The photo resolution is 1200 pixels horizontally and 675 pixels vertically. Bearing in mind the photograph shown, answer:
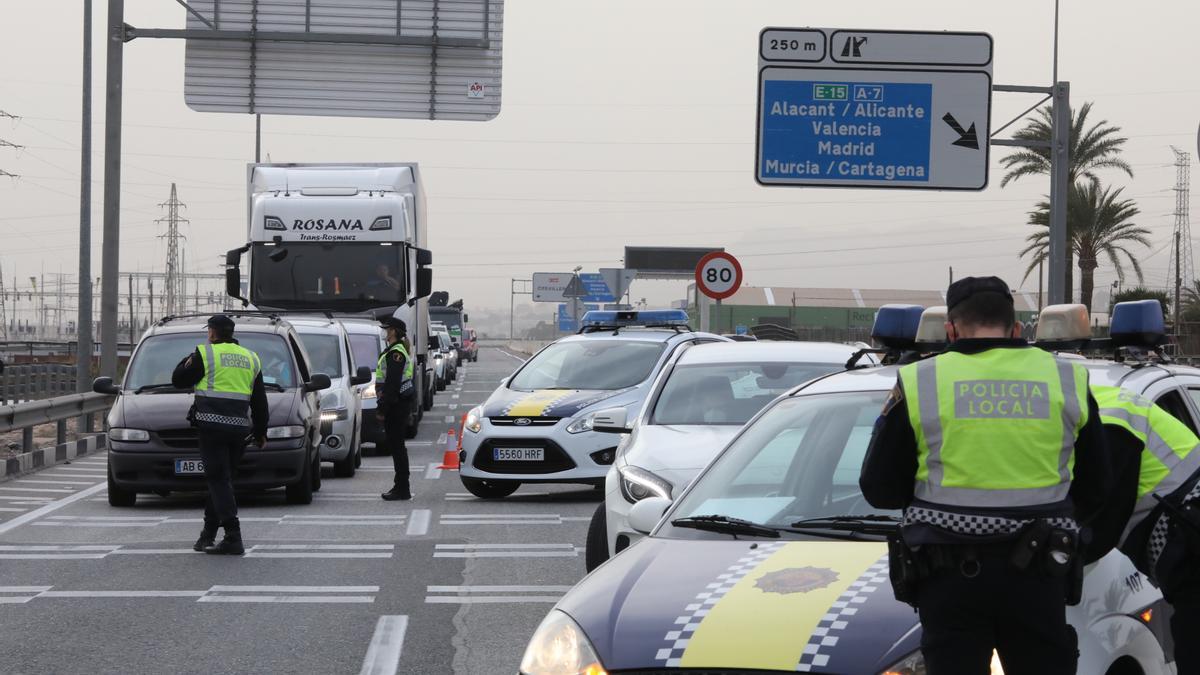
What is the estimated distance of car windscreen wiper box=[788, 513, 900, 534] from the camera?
18.4 ft

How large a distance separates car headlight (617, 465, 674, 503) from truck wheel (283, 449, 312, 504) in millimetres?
6244

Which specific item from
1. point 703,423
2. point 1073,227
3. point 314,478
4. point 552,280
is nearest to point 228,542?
point 703,423

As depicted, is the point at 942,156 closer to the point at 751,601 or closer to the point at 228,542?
the point at 228,542

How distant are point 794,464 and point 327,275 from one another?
21.0 metres

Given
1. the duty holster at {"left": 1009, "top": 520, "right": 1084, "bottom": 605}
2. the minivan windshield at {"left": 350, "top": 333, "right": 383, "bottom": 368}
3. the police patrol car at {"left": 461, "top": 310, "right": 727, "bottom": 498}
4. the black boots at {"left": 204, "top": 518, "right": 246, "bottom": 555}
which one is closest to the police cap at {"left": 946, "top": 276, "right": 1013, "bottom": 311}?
the duty holster at {"left": 1009, "top": 520, "right": 1084, "bottom": 605}

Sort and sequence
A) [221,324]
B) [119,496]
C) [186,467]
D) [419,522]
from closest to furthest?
[221,324], [419,522], [186,467], [119,496]

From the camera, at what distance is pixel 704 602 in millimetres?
4965

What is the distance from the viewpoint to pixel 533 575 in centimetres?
1138

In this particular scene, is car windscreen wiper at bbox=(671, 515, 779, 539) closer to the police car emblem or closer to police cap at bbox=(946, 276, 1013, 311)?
the police car emblem

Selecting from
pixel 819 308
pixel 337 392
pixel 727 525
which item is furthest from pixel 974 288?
pixel 819 308

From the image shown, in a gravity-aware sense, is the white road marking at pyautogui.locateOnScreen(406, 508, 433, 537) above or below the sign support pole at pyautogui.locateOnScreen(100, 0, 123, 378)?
below

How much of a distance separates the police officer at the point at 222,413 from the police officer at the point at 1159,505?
28.0 feet

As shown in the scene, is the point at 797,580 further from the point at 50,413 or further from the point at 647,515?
the point at 50,413

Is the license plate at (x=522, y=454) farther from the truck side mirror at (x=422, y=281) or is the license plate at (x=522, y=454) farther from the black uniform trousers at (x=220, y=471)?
the truck side mirror at (x=422, y=281)
